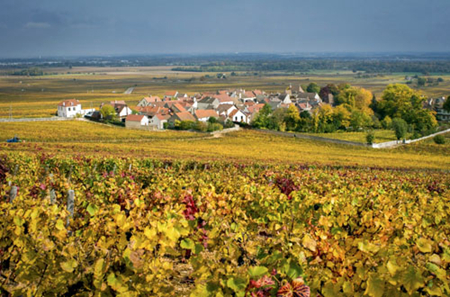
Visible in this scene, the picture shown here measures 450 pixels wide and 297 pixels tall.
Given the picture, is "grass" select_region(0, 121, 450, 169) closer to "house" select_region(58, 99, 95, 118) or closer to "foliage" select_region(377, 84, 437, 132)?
"house" select_region(58, 99, 95, 118)

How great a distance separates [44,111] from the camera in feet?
331

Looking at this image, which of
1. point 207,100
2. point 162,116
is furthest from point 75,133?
point 207,100

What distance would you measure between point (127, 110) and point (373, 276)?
91.5m

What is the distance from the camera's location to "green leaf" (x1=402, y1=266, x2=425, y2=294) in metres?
4.44

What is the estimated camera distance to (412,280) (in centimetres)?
448

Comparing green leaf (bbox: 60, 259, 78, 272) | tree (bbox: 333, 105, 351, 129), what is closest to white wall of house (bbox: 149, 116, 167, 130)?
tree (bbox: 333, 105, 351, 129)

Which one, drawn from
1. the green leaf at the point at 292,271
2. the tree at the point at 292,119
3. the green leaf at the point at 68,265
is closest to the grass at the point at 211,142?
the tree at the point at 292,119

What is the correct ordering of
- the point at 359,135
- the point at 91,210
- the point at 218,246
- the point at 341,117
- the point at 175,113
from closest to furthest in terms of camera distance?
1. the point at 218,246
2. the point at 91,210
3. the point at 359,135
4. the point at 175,113
5. the point at 341,117

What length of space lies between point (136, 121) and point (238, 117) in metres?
22.2

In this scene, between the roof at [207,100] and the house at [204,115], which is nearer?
the house at [204,115]

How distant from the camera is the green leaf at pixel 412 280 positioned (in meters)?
4.44

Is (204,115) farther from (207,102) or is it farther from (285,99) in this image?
(285,99)

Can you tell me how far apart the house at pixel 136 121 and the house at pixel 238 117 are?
60.7 ft

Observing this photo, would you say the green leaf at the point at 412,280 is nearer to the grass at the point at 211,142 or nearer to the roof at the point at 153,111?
the grass at the point at 211,142
